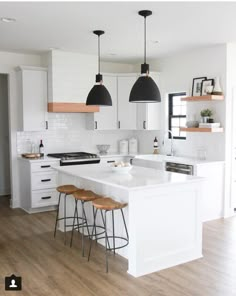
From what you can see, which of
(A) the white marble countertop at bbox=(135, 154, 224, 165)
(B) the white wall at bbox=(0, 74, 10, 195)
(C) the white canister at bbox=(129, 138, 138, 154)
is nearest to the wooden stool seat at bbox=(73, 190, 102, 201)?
(A) the white marble countertop at bbox=(135, 154, 224, 165)

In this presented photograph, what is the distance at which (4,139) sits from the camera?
7523mm

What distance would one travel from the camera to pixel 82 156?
6.32 m

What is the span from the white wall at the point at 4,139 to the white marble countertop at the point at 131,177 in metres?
3.15

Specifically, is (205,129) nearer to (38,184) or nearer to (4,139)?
(38,184)

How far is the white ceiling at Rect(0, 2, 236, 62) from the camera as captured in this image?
3.75 m

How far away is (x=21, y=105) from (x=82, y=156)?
135 cm

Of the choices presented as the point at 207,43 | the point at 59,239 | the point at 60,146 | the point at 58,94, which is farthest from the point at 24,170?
the point at 207,43

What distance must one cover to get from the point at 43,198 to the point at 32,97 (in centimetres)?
172

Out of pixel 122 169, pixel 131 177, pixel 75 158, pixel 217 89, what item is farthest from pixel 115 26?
pixel 75 158

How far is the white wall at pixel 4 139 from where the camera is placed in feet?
24.3

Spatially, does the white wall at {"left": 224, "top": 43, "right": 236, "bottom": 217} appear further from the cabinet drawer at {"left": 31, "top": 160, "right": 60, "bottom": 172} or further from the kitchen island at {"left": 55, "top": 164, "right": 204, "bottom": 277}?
the cabinet drawer at {"left": 31, "top": 160, "right": 60, "bottom": 172}

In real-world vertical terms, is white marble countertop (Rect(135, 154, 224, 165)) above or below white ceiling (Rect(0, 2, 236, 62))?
below

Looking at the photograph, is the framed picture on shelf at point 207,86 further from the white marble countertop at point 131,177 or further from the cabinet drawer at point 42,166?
the cabinet drawer at point 42,166

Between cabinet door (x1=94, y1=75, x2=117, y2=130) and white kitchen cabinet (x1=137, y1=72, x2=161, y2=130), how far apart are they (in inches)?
18.8
